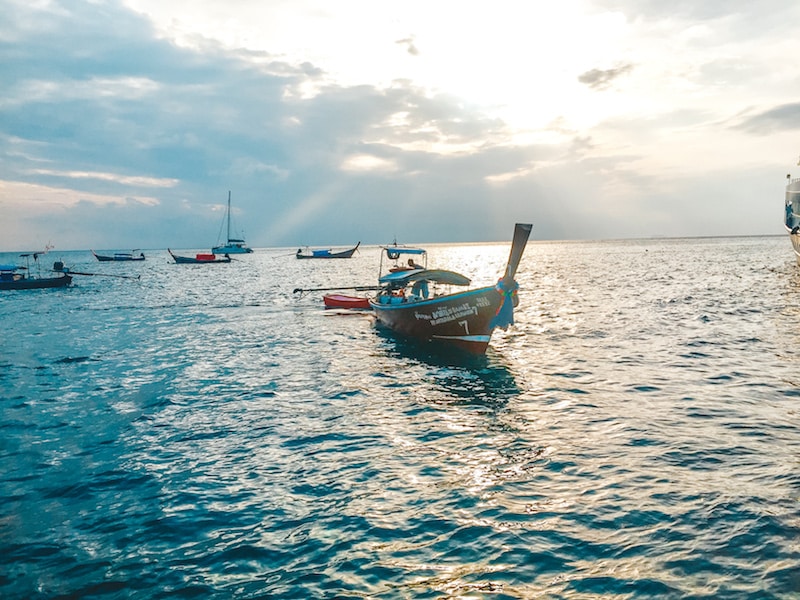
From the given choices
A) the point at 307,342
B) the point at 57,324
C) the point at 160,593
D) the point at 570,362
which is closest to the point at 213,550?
the point at 160,593

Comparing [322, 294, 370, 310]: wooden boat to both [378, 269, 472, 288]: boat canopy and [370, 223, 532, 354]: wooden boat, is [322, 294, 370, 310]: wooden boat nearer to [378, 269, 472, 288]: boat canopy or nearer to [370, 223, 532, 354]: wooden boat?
[370, 223, 532, 354]: wooden boat

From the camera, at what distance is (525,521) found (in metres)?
8.88

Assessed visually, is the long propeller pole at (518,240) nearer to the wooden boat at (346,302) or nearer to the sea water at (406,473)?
the sea water at (406,473)

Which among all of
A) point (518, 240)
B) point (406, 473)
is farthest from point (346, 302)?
point (406, 473)

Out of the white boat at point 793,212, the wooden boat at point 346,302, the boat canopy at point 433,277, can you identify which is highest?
the white boat at point 793,212

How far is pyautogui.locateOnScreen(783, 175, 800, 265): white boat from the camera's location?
6781cm

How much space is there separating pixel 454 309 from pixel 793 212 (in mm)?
74043

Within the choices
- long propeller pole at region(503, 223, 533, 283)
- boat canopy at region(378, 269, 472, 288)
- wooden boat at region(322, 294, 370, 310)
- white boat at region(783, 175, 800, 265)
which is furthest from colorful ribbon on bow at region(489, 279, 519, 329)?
white boat at region(783, 175, 800, 265)

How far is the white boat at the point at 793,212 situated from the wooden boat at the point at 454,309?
208 feet

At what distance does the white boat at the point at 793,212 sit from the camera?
67812 millimetres

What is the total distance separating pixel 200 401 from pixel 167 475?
6340 mm

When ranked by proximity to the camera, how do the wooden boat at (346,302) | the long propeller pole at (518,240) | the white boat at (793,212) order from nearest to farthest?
the long propeller pole at (518,240) < the wooden boat at (346,302) < the white boat at (793,212)

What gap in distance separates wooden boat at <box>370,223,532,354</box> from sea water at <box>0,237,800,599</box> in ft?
5.82

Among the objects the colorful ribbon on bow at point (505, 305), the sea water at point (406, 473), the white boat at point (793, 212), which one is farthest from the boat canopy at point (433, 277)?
the white boat at point (793, 212)
